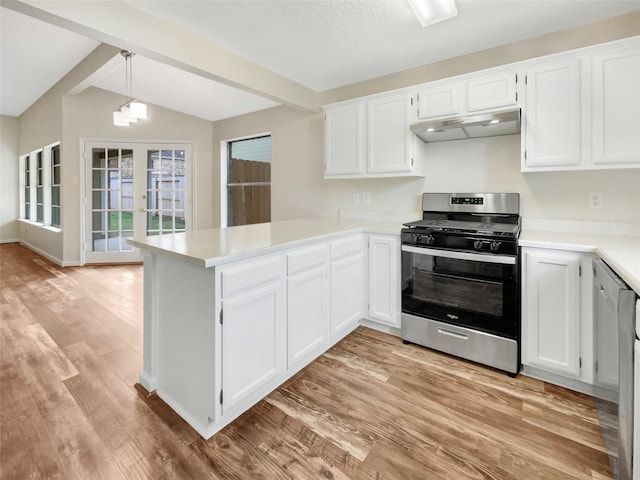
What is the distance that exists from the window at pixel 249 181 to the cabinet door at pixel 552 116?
3.14 meters

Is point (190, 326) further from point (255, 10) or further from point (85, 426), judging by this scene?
point (255, 10)

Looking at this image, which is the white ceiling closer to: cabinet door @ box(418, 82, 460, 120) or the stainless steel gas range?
cabinet door @ box(418, 82, 460, 120)

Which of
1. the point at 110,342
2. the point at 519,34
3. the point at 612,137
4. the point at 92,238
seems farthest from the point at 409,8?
the point at 92,238

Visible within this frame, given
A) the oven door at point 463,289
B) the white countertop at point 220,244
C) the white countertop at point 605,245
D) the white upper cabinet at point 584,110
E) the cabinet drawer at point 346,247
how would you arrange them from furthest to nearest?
the cabinet drawer at point 346,247, the oven door at point 463,289, the white upper cabinet at point 584,110, the white countertop at point 220,244, the white countertop at point 605,245

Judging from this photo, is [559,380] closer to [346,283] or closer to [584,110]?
[346,283]

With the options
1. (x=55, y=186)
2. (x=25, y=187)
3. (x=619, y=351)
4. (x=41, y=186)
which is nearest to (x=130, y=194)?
(x=55, y=186)

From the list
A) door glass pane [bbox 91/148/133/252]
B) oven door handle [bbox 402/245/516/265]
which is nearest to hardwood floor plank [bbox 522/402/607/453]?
oven door handle [bbox 402/245/516/265]

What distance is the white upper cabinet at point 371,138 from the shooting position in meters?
2.73

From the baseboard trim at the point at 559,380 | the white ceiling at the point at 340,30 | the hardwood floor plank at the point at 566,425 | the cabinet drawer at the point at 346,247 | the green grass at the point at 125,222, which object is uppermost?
the white ceiling at the point at 340,30

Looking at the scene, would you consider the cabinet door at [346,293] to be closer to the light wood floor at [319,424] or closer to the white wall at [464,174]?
the light wood floor at [319,424]

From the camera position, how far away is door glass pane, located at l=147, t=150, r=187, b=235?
18.2 ft

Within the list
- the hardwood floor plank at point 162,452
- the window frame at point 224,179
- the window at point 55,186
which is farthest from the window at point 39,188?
the hardwood floor plank at point 162,452

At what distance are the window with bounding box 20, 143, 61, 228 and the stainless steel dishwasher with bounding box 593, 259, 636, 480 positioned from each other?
6.93m

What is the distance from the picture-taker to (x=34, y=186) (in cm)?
676
